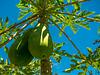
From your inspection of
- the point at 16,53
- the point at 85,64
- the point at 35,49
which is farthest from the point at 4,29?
the point at 85,64

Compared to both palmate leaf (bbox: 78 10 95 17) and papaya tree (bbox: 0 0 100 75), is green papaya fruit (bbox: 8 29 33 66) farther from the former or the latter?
palmate leaf (bbox: 78 10 95 17)

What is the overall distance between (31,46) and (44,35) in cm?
25

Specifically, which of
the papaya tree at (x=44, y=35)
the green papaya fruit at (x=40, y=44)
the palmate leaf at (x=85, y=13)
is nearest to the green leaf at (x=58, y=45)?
the papaya tree at (x=44, y=35)

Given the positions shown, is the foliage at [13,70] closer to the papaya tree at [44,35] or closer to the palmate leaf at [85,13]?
the papaya tree at [44,35]

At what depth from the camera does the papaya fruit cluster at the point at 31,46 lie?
3285mm

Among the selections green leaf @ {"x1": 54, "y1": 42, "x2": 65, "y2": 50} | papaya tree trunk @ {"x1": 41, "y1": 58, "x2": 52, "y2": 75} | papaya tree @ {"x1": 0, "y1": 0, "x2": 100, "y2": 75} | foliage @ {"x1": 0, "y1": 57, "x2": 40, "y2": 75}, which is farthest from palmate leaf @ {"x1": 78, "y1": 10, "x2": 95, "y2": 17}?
foliage @ {"x1": 0, "y1": 57, "x2": 40, "y2": 75}

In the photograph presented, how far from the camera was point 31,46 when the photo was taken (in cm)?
332

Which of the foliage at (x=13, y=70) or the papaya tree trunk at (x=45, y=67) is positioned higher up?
the papaya tree trunk at (x=45, y=67)

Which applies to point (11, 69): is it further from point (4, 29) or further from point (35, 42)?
point (35, 42)

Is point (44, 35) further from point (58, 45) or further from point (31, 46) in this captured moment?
point (58, 45)

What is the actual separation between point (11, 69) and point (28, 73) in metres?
0.32

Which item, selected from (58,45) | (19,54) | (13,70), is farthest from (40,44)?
(58,45)

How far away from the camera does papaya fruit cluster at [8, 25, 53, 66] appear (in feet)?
10.8

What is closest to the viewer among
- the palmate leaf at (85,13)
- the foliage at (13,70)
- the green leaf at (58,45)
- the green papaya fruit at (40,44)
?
the green papaya fruit at (40,44)
